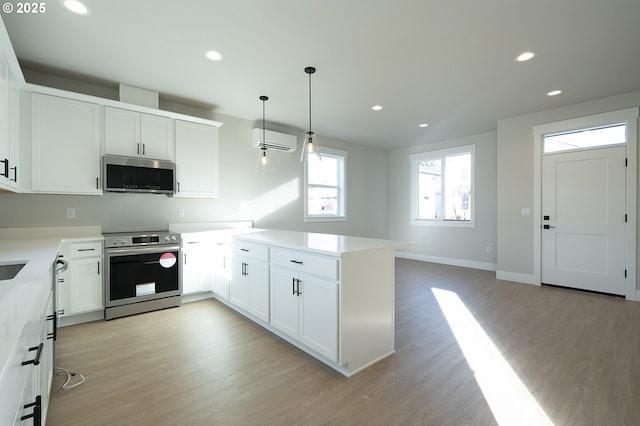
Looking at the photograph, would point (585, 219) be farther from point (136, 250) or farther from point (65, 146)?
point (65, 146)

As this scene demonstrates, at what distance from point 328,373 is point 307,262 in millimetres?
820

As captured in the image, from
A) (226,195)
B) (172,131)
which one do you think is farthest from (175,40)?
(226,195)

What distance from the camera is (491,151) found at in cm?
557

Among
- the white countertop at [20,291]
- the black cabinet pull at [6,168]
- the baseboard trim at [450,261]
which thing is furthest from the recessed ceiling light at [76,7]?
the baseboard trim at [450,261]

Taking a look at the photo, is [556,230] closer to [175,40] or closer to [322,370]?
[322,370]

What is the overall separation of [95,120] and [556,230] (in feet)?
20.5

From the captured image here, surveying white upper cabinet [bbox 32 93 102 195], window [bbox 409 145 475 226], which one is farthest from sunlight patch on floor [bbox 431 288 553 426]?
white upper cabinet [bbox 32 93 102 195]

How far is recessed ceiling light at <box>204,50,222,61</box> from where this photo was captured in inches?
111

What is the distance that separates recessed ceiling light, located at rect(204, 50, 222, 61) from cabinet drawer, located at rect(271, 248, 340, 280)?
6.33ft

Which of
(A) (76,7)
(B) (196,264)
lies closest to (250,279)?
(B) (196,264)

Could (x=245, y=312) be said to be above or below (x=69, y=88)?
below

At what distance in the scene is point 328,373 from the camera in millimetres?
2189

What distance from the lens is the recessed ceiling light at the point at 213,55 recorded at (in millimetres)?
2809

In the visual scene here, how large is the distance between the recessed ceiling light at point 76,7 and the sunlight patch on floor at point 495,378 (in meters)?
3.86
